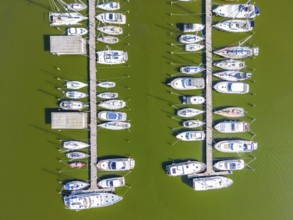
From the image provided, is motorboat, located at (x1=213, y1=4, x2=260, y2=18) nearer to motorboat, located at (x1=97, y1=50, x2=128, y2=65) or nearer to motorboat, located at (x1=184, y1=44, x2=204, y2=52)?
motorboat, located at (x1=184, y1=44, x2=204, y2=52)

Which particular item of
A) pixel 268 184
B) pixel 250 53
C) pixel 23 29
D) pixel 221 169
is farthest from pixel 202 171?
pixel 23 29

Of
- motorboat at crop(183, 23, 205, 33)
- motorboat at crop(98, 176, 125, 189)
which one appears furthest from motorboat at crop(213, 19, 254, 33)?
Result: motorboat at crop(98, 176, 125, 189)

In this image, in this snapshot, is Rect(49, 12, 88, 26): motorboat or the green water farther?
the green water

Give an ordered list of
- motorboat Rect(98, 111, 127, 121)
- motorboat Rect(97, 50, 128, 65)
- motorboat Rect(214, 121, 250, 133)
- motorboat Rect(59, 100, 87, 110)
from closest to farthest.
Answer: motorboat Rect(59, 100, 87, 110), motorboat Rect(98, 111, 127, 121), motorboat Rect(97, 50, 128, 65), motorboat Rect(214, 121, 250, 133)

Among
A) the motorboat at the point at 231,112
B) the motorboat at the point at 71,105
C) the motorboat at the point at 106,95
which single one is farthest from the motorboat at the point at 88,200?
the motorboat at the point at 231,112

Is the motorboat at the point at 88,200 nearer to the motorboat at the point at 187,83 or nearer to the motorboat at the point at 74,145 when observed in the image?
the motorboat at the point at 74,145

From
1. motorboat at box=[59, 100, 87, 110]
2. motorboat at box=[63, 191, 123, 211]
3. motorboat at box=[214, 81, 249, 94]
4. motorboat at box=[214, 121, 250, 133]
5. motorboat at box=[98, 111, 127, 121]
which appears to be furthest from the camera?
motorboat at box=[214, 81, 249, 94]

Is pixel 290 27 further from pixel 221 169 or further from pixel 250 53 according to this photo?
pixel 221 169

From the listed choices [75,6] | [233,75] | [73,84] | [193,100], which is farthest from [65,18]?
[233,75]
